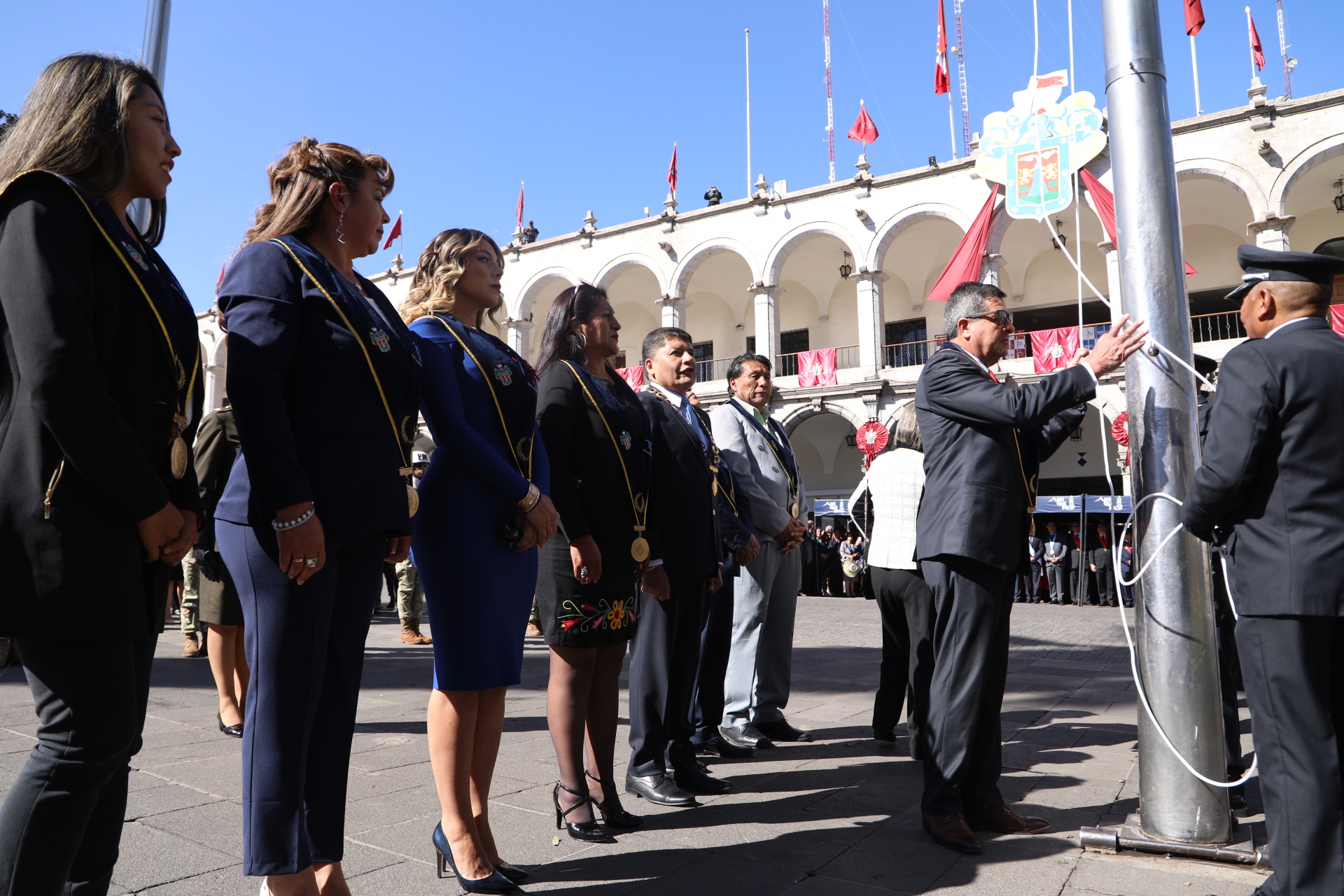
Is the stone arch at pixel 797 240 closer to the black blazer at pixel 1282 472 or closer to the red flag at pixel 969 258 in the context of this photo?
the red flag at pixel 969 258

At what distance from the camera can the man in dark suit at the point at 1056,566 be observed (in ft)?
54.1

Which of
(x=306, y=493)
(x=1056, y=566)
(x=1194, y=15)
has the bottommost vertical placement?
(x=1056, y=566)

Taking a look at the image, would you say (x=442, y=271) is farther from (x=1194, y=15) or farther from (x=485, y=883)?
(x=1194, y=15)

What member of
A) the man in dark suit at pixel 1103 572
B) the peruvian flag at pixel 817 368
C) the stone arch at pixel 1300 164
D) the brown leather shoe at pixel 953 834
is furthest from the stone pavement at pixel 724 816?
the peruvian flag at pixel 817 368

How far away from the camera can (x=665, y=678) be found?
3322 millimetres

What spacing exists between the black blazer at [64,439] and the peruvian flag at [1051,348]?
774 inches

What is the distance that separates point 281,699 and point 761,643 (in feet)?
10.2

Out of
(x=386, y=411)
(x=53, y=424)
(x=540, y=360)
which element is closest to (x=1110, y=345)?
Answer: (x=540, y=360)

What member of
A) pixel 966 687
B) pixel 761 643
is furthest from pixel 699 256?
pixel 966 687

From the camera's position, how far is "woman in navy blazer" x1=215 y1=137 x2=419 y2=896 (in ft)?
6.10

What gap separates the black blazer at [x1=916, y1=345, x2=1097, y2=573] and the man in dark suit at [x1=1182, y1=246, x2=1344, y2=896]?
0.55 meters

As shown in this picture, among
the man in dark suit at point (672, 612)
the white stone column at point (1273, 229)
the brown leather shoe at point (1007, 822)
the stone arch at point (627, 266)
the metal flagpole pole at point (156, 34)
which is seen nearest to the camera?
the brown leather shoe at point (1007, 822)

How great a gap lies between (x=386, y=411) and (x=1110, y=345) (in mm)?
2216

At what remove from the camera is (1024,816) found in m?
3.14
